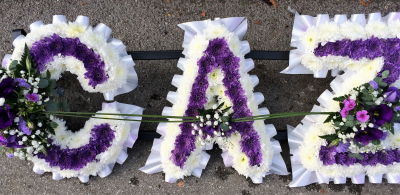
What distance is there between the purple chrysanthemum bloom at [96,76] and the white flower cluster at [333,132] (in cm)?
133

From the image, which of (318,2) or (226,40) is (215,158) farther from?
(318,2)

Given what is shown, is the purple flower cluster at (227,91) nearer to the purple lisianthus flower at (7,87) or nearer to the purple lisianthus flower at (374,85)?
the purple lisianthus flower at (374,85)

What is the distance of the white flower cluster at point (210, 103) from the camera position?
1496mm

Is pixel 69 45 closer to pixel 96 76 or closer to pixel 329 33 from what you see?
pixel 96 76

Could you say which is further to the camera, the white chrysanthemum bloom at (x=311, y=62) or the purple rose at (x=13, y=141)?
the white chrysanthemum bloom at (x=311, y=62)

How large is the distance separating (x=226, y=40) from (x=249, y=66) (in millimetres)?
233

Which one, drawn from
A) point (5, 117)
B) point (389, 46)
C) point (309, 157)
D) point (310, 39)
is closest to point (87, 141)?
point (5, 117)

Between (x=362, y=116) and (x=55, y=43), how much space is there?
181 centimetres

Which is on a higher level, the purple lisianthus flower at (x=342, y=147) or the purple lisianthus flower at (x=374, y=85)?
the purple lisianthus flower at (x=374, y=85)

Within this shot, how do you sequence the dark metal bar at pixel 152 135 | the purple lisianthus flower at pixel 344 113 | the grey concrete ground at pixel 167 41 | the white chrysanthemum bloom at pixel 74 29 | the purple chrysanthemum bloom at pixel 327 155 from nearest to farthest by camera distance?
1. the purple lisianthus flower at pixel 344 113
2. the white chrysanthemum bloom at pixel 74 29
3. the purple chrysanthemum bloom at pixel 327 155
4. the dark metal bar at pixel 152 135
5. the grey concrete ground at pixel 167 41

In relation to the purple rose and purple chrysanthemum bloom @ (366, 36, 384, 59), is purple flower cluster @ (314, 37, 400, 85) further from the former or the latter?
the purple rose

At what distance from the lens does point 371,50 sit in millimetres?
1508

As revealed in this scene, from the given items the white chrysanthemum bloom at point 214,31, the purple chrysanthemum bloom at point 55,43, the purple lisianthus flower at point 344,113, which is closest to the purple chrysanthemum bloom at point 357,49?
the purple lisianthus flower at point 344,113

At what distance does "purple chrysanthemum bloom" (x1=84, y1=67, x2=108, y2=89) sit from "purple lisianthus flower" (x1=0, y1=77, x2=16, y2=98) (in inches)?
14.4
